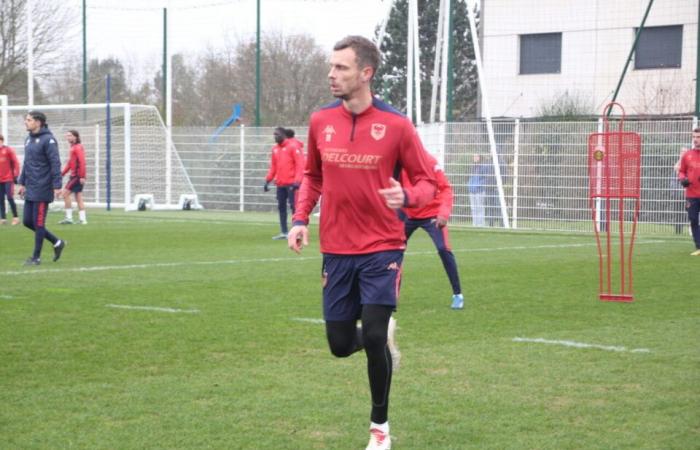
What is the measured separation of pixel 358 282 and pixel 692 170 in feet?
41.4

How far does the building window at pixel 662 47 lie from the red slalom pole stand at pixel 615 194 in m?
11.6

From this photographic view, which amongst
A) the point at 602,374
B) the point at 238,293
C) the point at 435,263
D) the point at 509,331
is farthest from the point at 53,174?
the point at 602,374

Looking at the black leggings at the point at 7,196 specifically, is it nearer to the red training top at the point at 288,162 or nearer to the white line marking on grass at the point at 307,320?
the red training top at the point at 288,162

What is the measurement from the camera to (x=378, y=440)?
18.0 feet

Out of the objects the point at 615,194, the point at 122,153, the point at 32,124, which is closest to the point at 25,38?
the point at 122,153

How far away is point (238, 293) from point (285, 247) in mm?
6549

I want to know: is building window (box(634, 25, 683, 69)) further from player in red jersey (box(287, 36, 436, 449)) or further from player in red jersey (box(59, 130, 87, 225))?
player in red jersey (box(287, 36, 436, 449))

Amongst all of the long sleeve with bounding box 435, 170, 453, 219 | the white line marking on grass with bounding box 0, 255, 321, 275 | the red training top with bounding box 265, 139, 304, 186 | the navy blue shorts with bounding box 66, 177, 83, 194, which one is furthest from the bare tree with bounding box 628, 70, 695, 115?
the long sleeve with bounding box 435, 170, 453, 219

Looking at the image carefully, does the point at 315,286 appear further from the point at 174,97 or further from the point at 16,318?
the point at 174,97

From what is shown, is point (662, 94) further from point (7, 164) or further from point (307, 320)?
point (307, 320)

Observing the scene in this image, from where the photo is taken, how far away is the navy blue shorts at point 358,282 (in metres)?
5.58

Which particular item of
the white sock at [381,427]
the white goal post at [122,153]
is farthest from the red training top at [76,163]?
the white sock at [381,427]

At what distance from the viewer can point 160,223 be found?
24797 mm

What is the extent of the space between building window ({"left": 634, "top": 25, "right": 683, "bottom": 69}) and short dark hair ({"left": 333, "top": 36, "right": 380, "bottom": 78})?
96.0 feet
